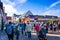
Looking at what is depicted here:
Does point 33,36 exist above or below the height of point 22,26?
below

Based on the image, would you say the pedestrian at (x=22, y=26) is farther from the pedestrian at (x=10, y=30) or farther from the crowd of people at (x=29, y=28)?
the pedestrian at (x=10, y=30)

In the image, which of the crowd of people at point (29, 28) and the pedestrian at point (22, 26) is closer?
the crowd of people at point (29, 28)

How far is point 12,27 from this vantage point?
20.2ft

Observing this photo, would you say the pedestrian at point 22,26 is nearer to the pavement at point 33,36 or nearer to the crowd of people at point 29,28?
the crowd of people at point 29,28

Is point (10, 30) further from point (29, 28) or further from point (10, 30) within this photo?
point (29, 28)

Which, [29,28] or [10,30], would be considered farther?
[29,28]

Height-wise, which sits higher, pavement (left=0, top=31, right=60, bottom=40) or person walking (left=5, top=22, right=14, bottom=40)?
person walking (left=5, top=22, right=14, bottom=40)

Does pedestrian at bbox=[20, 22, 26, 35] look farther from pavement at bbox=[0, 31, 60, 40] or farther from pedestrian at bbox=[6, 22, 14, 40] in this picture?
pedestrian at bbox=[6, 22, 14, 40]

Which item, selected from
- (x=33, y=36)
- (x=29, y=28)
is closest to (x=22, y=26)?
(x=29, y=28)

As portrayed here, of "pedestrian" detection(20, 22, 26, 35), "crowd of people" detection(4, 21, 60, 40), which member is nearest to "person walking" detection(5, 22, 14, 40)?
"crowd of people" detection(4, 21, 60, 40)

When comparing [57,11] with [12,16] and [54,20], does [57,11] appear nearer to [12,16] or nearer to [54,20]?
[54,20]

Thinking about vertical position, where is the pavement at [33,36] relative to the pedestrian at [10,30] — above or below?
below

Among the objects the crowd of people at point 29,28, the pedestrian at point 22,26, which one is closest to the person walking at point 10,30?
the crowd of people at point 29,28

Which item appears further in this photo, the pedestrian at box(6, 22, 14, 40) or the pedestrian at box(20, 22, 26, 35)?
the pedestrian at box(20, 22, 26, 35)
